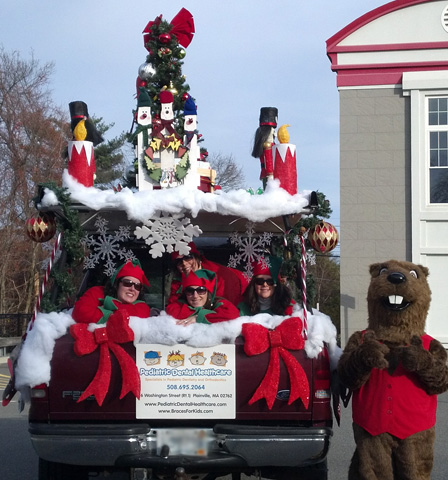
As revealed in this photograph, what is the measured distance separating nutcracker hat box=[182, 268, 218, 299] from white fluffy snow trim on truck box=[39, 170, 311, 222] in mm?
509

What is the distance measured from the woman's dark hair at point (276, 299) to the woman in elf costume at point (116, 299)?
2.59 ft

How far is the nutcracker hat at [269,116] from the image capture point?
8.26m

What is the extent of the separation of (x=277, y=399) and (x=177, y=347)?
0.73 metres

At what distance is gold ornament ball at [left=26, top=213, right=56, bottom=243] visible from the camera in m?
6.22

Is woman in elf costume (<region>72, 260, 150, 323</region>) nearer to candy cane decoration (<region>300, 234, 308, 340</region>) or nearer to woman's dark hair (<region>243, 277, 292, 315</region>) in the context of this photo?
woman's dark hair (<region>243, 277, 292, 315</region>)

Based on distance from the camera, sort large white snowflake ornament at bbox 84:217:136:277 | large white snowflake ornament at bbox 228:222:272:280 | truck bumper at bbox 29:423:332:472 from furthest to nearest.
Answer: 1. large white snowflake ornament at bbox 228:222:272:280
2. large white snowflake ornament at bbox 84:217:136:277
3. truck bumper at bbox 29:423:332:472

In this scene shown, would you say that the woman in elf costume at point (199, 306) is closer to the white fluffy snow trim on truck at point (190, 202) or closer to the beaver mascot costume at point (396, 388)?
the white fluffy snow trim on truck at point (190, 202)

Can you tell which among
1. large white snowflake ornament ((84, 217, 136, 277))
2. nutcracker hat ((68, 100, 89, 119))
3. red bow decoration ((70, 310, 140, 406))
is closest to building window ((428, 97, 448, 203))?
nutcracker hat ((68, 100, 89, 119))

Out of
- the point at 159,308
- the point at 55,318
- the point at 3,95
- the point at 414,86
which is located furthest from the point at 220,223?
the point at 3,95

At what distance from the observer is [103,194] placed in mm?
5797

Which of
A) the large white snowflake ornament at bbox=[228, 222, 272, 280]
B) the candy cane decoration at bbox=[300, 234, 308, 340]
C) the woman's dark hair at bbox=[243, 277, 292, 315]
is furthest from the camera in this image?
the large white snowflake ornament at bbox=[228, 222, 272, 280]

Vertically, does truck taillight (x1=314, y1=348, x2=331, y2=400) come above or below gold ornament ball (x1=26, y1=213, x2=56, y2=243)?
below

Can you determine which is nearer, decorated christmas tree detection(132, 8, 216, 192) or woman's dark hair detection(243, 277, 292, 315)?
woman's dark hair detection(243, 277, 292, 315)

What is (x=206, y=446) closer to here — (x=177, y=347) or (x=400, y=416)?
(x=177, y=347)
